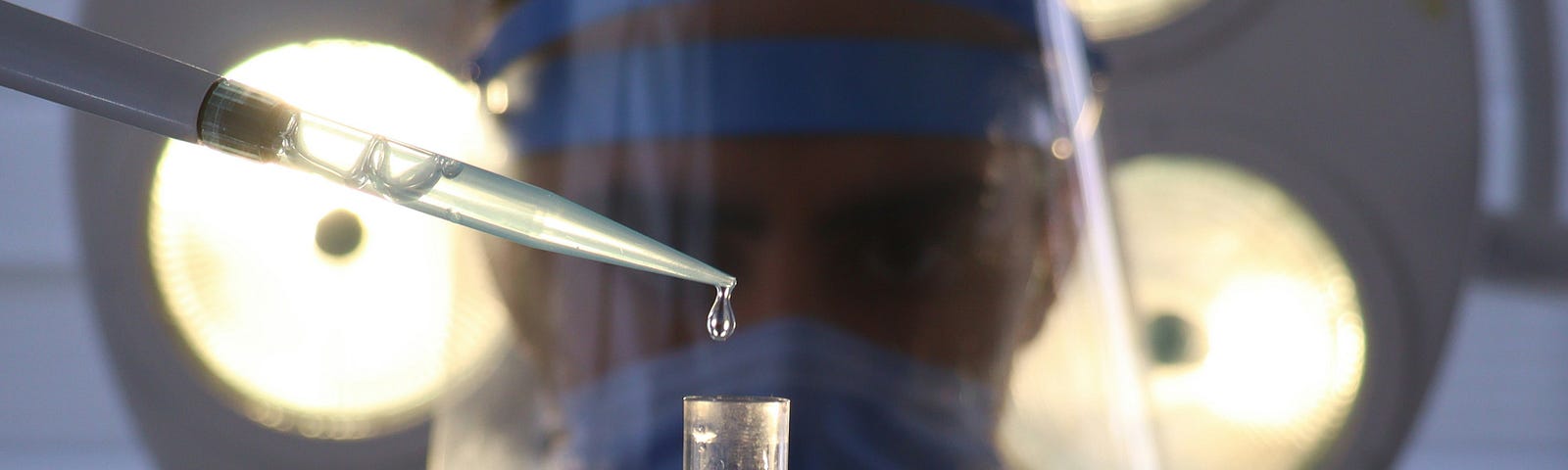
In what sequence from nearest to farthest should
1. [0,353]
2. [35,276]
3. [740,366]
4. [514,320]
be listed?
1. [740,366]
2. [514,320]
3. [0,353]
4. [35,276]

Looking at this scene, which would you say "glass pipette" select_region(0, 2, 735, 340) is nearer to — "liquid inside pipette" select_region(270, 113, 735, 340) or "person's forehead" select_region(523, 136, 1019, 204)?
"liquid inside pipette" select_region(270, 113, 735, 340)

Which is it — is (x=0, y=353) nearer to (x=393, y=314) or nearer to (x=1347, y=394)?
(x=393, y=314)

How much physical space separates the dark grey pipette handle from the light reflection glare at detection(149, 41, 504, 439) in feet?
0.94

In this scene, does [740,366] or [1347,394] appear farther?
[1347,394]

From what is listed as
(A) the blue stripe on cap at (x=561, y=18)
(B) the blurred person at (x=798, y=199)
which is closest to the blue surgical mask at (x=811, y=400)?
(B) the blurred person at (x=798, y=199)

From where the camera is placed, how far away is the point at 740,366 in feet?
1.34

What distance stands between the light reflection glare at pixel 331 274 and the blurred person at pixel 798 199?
0.35ft

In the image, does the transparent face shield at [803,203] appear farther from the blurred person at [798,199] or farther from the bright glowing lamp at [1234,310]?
the bright glowing lamp at [1234,310]

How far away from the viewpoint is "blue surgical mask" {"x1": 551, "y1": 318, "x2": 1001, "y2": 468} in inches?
16.0

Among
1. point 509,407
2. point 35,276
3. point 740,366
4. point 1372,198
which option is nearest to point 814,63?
point 740,366

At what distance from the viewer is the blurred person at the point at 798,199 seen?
0.41 metres

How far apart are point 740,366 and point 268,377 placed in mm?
250

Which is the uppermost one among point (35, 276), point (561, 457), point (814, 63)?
point (35, 276)

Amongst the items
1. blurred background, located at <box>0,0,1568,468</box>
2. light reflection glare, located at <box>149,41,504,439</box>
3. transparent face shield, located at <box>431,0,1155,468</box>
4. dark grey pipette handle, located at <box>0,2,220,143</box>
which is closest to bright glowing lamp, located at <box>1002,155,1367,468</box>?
blurred background, located at <box>0,0,1568,468</box>
